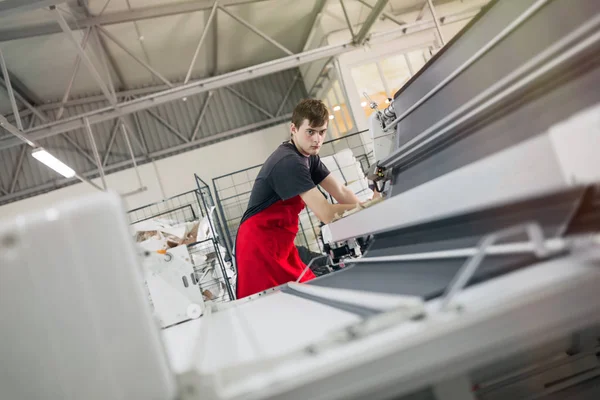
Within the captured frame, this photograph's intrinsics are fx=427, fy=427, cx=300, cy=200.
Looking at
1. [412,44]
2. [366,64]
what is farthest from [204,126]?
[412,44]

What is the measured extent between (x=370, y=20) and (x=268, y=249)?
4500mm

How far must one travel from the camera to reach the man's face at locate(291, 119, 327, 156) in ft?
6.50

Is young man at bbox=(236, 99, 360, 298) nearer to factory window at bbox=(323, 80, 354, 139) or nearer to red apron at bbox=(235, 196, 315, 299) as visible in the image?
red apron at bbox=(235, 196, 315, 299)

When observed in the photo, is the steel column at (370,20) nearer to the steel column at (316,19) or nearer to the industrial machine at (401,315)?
the steel column at (316,19)

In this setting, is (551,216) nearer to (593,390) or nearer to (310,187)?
(593,390)

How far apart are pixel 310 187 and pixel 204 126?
23.1 ft

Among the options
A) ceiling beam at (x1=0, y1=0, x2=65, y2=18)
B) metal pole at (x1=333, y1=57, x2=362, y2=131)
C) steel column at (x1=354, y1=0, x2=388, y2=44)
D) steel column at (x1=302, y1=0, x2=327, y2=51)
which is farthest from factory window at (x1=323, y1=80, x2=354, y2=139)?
ceiling beam at (x1=0, y1=0, x2=65, y2=18)

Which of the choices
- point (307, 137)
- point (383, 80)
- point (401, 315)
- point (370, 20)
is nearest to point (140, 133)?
point (383, 80)

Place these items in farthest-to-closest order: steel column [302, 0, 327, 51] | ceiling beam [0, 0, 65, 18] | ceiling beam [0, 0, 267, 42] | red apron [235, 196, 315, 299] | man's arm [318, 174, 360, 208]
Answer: steel column [302, 0, 327, 51], ceiling beam [0, 0, 267, 42], ceiling beam [0, 0, 65, 18], man's arm [318, 174, 360, 208], red apron [235, 196, 315, 299]

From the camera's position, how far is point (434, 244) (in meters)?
1.16

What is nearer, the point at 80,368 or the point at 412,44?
the point at 80,368

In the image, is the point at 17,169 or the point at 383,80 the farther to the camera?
the point at 17,169

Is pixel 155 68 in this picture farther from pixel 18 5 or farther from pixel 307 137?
pixel 307 137

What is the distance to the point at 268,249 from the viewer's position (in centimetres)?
204
